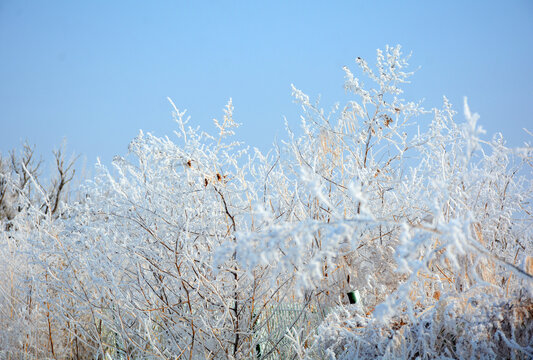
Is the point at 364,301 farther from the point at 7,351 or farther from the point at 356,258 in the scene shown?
the point at 7,351

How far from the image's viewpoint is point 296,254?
Answer: 132cm

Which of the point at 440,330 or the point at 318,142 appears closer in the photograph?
the point at 440,330

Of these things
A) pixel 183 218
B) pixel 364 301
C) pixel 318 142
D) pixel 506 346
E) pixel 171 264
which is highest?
pixel 318 142

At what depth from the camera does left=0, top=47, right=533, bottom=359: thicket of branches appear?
1.45 m

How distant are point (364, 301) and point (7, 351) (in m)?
4.09

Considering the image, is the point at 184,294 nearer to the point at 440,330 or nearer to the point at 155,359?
the point at 155,359

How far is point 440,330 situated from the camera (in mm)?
2035

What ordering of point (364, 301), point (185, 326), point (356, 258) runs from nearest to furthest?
→ point (185, 326) < point (364, 301) < point (356, 258)

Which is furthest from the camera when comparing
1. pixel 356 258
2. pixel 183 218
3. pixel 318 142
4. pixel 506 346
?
pixel 318 142

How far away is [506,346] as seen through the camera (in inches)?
71.6

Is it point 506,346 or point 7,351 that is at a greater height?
point 7,351

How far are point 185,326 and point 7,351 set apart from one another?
3092mm

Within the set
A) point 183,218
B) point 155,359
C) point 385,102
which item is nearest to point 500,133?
point 385,102

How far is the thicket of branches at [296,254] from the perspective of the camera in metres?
1.45
